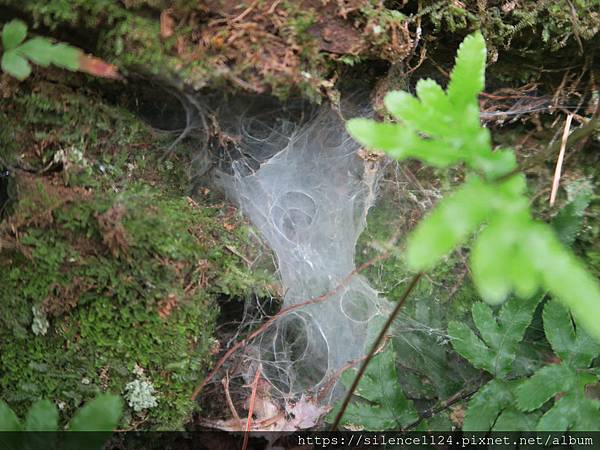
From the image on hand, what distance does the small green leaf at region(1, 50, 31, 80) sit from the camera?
187cm

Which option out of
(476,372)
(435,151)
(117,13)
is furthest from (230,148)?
(476,372)

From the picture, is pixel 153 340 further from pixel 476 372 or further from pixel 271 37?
pixel 476 372

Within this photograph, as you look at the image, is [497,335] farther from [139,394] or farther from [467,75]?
[139,394]

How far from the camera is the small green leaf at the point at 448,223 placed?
1.16m

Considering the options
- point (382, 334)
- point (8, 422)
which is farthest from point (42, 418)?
point (382, 334)

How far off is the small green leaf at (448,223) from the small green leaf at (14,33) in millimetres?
1637

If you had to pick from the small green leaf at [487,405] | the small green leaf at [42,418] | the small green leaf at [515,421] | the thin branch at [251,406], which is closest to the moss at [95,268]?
the thin branch at [251,406]

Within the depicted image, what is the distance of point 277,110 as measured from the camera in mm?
2291

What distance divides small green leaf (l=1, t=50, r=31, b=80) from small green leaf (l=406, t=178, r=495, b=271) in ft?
5.10

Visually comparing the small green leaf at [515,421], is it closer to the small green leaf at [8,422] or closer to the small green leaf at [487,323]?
the small green leaf at [487,323]

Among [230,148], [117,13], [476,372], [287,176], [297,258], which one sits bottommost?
[476,372]

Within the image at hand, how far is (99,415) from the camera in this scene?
1.66 m

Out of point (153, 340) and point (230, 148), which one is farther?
point (230, 148)

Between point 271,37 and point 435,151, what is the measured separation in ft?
3.24
